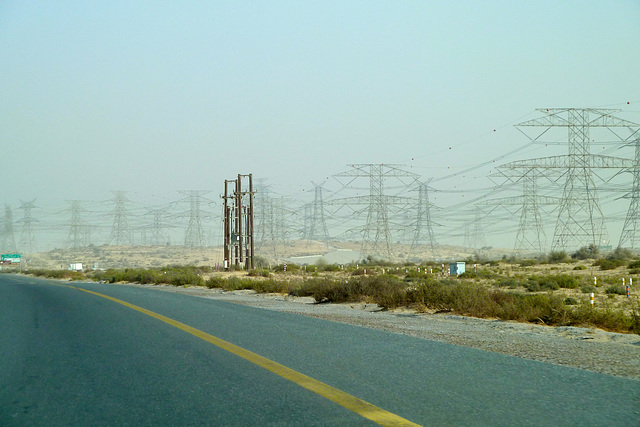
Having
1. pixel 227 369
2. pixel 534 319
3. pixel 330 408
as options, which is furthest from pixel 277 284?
pixel 330 408

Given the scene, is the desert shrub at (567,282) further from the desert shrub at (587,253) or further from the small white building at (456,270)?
the desert shrub at (587,253)

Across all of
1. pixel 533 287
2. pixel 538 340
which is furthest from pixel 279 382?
pixel 533 287

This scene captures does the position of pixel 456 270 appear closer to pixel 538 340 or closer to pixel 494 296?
pixel 494 296

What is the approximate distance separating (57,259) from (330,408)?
16911cm

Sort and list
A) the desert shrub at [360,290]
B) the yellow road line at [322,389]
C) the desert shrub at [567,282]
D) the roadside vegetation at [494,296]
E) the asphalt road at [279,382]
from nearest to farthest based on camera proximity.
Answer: the yellow road line at [322,389], the asphalt road at [279,382], the roadside vegetation at [494,296], the desert shrub at [360,290], the desert shrub at [567,282]

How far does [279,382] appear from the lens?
6883mm

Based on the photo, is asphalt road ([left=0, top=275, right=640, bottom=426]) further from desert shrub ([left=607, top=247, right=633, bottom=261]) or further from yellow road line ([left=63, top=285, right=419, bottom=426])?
desert shrub ([left=607, top=247, right=633, bottom=261])

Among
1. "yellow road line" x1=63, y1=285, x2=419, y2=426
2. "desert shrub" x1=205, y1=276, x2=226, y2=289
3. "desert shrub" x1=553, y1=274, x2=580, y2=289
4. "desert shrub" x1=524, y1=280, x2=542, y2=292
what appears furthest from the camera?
"desert shrub" x1=205, y1=276, x2=226, y2=289

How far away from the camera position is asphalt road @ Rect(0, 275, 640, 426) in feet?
18.2

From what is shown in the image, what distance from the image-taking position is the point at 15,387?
6.91 m

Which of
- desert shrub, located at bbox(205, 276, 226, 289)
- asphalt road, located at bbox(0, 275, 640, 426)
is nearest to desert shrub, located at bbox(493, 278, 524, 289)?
desert shrub, located at bbox(205, 276, 226, 289)

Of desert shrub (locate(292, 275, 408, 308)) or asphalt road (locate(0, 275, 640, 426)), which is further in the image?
desert shrub (locate(292, 275, 408, 308))

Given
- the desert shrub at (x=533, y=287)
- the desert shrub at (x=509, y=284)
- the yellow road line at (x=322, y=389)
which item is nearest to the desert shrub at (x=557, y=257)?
the desert shrub at (x=509, y=284)

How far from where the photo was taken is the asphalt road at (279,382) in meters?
5.55
